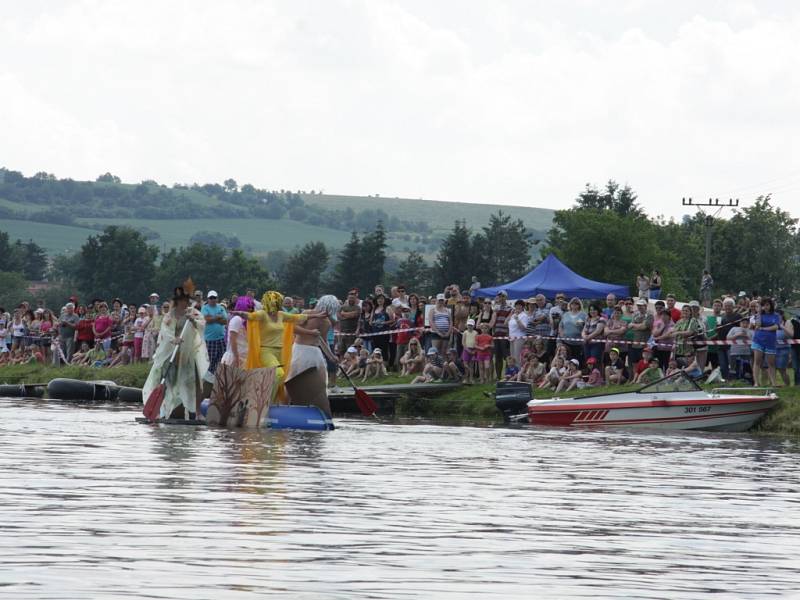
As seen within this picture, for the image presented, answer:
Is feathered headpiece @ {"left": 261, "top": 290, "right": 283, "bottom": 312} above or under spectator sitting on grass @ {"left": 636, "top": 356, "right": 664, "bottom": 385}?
above

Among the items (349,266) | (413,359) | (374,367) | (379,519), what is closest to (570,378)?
(413,359)

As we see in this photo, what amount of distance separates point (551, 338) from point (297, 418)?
407 inches

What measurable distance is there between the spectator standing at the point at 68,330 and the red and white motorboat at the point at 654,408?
19069 millimetres

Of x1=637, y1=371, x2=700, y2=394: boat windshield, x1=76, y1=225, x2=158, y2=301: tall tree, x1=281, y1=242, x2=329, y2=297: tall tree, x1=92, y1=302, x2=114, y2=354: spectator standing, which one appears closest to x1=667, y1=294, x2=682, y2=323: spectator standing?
x1=637, y1=371, x2=700, y2=394: boat windshield

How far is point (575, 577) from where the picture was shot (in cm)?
885

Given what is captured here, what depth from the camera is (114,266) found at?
493 ft

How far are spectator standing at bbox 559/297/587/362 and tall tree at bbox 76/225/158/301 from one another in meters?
121

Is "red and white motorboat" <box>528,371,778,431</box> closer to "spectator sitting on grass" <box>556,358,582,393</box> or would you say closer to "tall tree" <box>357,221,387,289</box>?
"spectator sitting on grass" <box>556,358,582,393</box>

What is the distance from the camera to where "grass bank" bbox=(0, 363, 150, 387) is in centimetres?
3891

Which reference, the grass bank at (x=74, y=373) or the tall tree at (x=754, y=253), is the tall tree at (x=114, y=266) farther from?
the grass bank at (x=74, y=373)

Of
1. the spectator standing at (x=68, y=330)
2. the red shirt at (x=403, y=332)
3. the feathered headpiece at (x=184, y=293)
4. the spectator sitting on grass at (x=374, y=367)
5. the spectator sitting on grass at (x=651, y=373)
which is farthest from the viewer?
the spectator standing at (x=68, y=330)

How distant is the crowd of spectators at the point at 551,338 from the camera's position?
27.9 metres

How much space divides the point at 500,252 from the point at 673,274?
31.4 m

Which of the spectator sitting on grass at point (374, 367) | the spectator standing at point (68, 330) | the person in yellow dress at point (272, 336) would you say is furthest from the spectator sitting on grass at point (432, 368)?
the spectator standing at point (68, 330)
